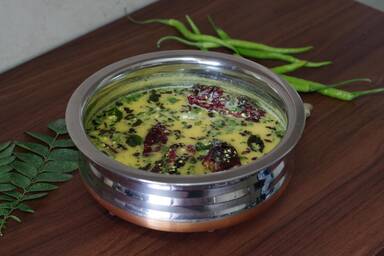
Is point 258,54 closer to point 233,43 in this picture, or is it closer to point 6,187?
Answer: point 233,43

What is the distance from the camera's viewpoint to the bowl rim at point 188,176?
3.85 ft

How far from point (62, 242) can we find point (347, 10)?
1.11 meters

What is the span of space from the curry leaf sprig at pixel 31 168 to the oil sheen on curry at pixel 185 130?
3.7 inches

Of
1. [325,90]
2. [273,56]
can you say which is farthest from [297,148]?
[273,56]

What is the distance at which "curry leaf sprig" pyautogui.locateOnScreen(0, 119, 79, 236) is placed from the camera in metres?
1.33

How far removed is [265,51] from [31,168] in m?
0.67

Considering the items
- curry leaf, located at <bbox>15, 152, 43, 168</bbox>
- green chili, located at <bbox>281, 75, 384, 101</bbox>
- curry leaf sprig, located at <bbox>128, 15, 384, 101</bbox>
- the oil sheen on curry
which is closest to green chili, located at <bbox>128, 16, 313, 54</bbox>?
curry leaf sprig, located at <bbox>128, 15, 384, 101</bbox>

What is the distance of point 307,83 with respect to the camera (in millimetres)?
1635

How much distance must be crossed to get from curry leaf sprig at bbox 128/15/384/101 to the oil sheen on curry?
215mm

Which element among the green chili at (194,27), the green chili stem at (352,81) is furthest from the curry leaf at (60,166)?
the green chili stem at (352,81)

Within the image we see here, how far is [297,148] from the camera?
149 centimetres

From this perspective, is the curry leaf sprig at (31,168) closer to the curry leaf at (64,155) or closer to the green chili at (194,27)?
the curry leaf at (64,155)

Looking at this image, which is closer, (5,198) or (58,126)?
(5,198)

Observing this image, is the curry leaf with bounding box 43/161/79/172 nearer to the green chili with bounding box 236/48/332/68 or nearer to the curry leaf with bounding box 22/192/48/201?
the curry leaf with bounding box 22/192/48/201
